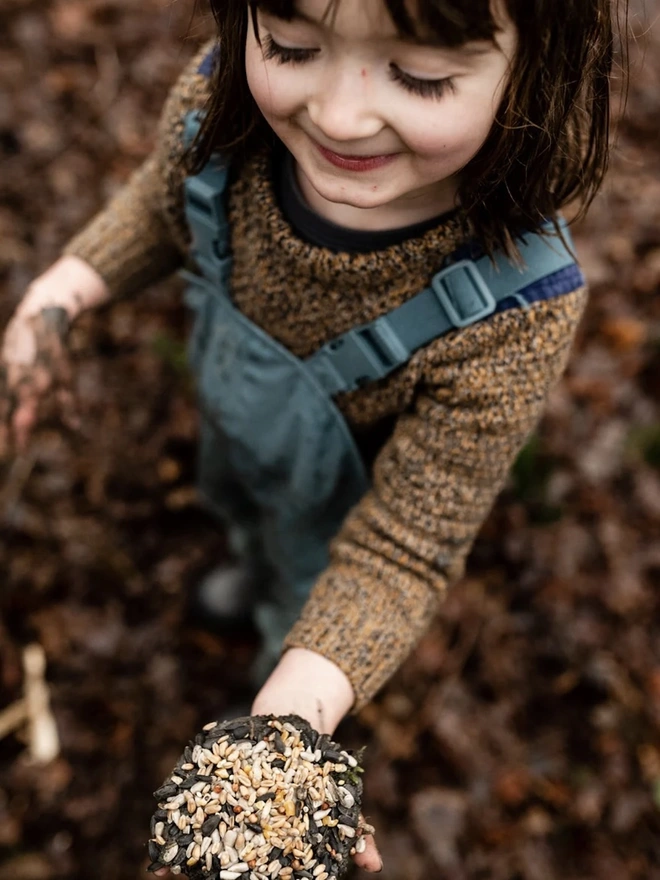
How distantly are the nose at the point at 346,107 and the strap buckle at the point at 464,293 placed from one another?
252 millimetres

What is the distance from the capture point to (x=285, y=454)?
147 centimetres

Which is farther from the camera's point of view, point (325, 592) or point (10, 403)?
point (10, 403)

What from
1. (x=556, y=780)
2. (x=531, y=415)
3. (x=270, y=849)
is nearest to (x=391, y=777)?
(x=556, y=780)

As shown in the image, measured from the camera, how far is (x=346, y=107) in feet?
2.81

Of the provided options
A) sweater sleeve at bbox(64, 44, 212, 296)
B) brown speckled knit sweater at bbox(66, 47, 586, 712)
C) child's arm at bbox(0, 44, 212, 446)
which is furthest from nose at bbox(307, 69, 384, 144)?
child's arm at bbox(0, 44, 212, 446)

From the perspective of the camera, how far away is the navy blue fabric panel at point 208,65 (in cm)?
122

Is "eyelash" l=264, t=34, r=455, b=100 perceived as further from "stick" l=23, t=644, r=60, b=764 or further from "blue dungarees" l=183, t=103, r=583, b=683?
"stick" l=23, t=644, r=60, b=764

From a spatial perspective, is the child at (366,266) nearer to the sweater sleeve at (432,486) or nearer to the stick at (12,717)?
the sweater sleeve at (432,486)

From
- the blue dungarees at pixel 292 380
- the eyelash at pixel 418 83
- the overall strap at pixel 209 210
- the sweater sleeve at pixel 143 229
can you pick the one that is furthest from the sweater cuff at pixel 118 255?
the eyelash at pixel 418 83

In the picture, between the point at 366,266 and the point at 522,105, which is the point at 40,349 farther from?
the point at 522,105

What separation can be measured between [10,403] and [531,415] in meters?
0.95

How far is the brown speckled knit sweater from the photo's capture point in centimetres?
111

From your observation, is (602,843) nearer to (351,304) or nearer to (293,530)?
(293,530)

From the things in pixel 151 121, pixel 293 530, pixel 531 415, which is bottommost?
pixel 293 530
